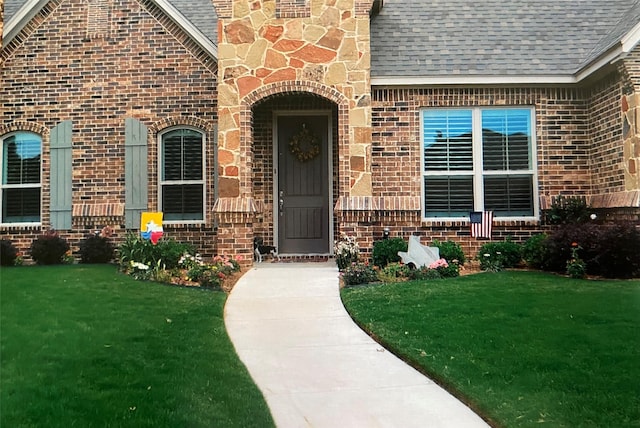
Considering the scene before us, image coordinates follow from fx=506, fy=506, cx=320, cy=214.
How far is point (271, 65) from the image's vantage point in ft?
A: 24.0

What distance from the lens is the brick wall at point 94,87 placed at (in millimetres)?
2049

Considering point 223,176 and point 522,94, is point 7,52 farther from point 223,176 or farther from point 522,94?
point 522,94

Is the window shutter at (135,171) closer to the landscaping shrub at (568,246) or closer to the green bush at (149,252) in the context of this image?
the green bush at (149,252)

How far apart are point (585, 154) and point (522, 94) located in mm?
1380

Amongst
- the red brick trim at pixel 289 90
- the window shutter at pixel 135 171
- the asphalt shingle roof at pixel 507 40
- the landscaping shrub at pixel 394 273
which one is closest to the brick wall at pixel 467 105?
the asphalt shingle roof at pixel 507 40

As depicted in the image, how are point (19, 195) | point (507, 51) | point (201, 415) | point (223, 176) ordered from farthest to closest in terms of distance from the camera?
point (507, 51)
point (223, 176)
point (19, 195)
point (201, 415)

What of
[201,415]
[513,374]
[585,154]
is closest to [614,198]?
[585,154]

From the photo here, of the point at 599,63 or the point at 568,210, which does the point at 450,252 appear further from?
the point at 599,63

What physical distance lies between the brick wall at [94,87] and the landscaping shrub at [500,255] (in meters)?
4.75

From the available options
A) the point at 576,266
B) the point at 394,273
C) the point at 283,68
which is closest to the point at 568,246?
the point at 576,266

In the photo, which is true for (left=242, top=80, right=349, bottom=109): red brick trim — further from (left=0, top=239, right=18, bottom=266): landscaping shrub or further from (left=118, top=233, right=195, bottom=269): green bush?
(left=0, top=239, right=18, bottom=266): landscaping shrub

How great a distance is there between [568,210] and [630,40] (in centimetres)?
254

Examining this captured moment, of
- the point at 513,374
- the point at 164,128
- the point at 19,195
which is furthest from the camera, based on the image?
the point at 164,128

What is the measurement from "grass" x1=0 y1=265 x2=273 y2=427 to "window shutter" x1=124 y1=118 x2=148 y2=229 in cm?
62
